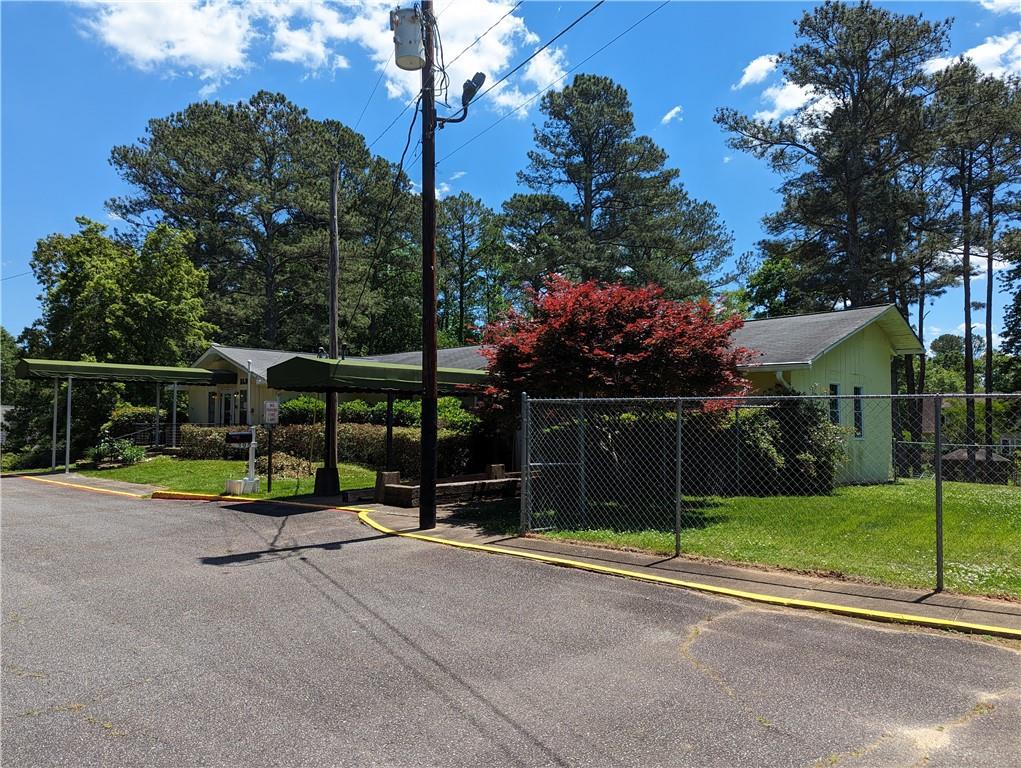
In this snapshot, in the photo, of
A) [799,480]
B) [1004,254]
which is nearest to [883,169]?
[1004,254]

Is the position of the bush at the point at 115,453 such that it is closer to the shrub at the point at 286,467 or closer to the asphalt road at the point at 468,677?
the shrub at the point at 286,467

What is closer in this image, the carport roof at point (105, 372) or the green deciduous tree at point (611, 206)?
the carport roof at point (105, 372)

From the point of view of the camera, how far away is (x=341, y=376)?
12633 millimetres

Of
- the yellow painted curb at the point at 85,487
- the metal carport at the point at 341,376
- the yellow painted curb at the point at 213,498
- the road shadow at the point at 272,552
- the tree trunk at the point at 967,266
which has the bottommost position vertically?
the yellow painted curb at the point at 85,487

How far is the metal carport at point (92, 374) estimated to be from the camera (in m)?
20.9

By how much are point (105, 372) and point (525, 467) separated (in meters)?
19.7

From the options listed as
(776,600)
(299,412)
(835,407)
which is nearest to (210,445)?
(299,412)

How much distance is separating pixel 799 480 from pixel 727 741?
35.6ft

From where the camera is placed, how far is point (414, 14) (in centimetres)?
972

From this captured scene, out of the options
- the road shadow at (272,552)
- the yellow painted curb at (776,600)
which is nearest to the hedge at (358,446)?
the road shadow at (272,552)

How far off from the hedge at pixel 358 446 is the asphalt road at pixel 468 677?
32.9 feet

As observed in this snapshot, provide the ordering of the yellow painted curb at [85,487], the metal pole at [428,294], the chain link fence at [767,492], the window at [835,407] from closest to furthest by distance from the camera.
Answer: the chain link fence at [767,492] < the metal pole at [428,294] < the window at [835,407] < the yellow painted curb at [85,487]

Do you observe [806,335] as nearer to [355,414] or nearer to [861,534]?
[861,534]

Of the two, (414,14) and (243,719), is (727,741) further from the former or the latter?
(414,14)
